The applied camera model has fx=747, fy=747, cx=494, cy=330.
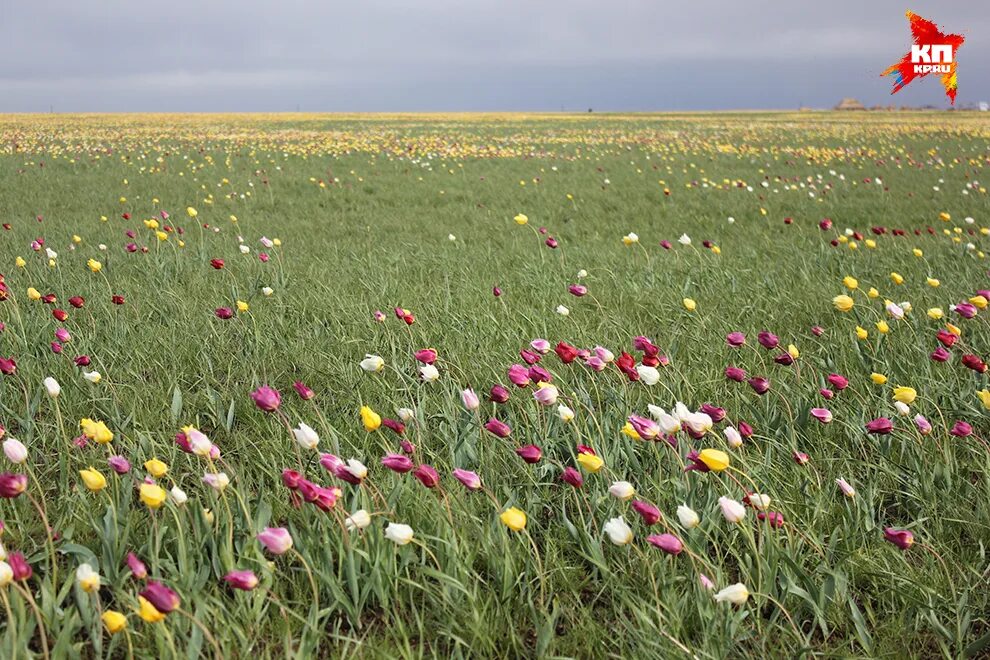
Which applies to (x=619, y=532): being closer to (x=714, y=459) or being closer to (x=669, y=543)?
(x=669, y=543)

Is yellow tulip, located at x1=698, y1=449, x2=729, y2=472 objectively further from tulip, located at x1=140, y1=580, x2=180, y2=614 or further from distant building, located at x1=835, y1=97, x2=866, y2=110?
distant building, located at x1=835, y1=97, x2=866, y2=110

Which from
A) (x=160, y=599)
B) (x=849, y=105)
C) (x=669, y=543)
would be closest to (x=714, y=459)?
(x=669, y=543)

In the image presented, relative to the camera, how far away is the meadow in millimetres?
1847

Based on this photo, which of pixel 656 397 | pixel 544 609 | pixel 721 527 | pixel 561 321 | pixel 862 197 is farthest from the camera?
→ pixel 862 197

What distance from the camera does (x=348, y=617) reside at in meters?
1.93

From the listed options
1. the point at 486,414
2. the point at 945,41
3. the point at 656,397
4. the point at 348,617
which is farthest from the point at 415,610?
the point at 945,41

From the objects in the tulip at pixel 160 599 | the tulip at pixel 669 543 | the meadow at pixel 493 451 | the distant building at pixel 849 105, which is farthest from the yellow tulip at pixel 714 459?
the distant building at pixel 849 105

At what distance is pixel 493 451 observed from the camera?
2.56 metres

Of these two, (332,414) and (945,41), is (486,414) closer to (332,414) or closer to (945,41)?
(332,414)

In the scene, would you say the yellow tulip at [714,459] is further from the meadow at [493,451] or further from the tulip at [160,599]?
the tulip at [160,599]

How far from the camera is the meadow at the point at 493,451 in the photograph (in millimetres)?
1847

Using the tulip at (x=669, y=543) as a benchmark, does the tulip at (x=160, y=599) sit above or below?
above

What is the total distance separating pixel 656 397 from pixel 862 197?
30.3ft

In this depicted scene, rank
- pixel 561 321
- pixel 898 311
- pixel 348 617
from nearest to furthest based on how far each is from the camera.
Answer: pixel 348 617 → pixel 898 311 → pixel 561 321
